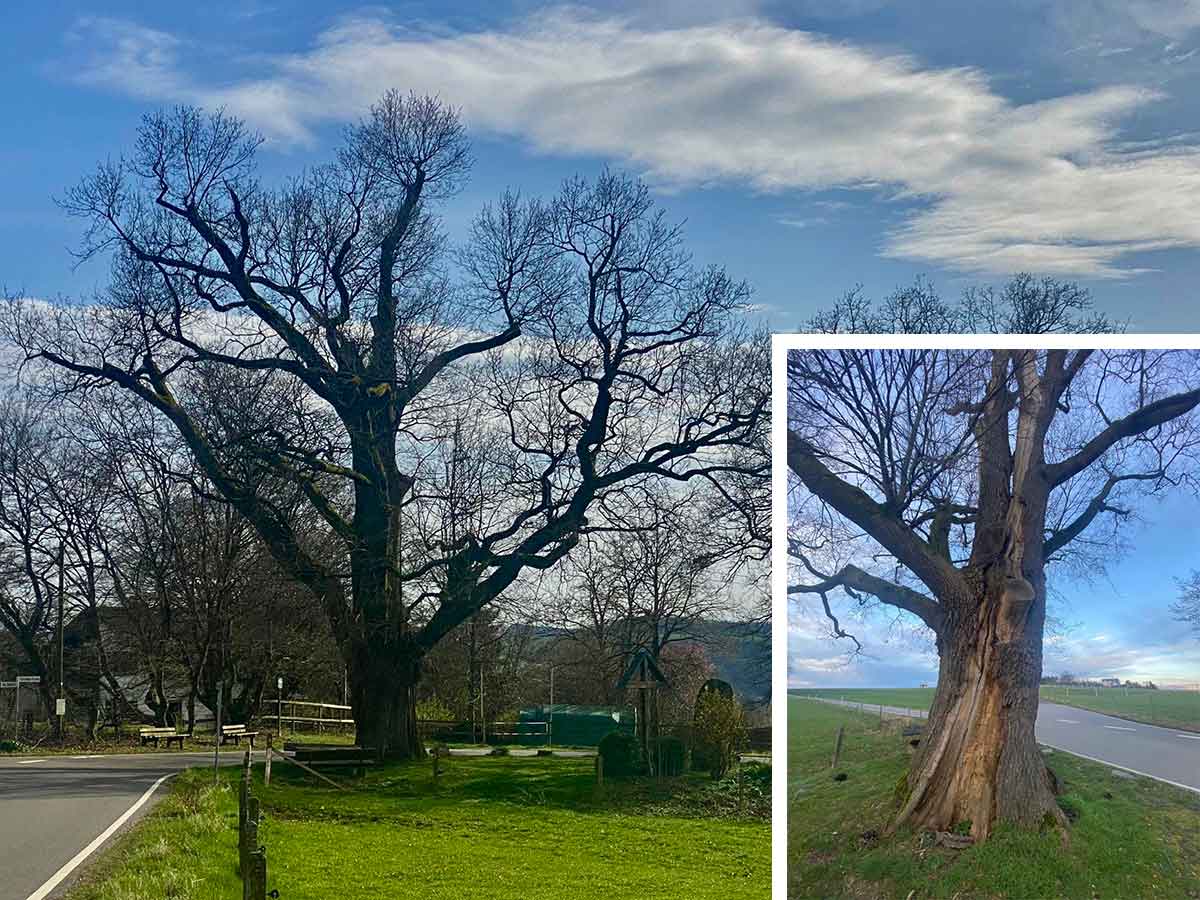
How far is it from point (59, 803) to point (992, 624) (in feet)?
44.7

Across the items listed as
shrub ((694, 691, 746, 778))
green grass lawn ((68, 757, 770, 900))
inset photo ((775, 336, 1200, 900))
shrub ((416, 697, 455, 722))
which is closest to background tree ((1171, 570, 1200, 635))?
inset photo ((775, 336, 1200, 900))

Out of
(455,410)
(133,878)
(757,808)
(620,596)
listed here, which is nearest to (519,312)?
(455,410)

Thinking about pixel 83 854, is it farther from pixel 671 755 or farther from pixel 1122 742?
pixel 671 755

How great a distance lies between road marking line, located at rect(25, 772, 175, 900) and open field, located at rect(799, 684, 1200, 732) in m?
7.26

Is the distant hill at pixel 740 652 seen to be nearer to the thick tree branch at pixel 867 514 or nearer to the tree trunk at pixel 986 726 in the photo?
the tree trunk at pixel 986 726

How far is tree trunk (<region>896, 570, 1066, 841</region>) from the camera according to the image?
12625 millimetres

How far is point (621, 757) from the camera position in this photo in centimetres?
2367

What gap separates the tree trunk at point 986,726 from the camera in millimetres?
12625

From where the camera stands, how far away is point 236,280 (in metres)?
26.3

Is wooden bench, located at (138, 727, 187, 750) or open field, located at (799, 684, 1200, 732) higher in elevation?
open field, located at (799, 684, 1200, 732)

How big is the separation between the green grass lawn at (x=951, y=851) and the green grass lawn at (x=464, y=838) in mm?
2962

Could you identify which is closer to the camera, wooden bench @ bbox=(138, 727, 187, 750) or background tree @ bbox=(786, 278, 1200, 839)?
background tree @ bbox=(786, 278, 1200, 839)

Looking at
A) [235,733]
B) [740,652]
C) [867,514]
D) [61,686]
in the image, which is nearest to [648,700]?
[740,652]

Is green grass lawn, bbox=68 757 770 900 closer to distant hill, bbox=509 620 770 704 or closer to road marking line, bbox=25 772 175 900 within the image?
road marking line, bbox=25 772 175 900
